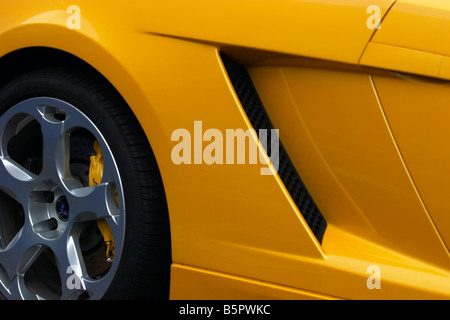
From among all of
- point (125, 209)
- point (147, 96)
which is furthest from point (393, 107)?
point (125, 209)

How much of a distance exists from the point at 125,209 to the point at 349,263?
2.12 feet

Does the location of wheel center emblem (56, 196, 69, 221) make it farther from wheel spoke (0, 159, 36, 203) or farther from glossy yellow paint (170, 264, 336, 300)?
glossy yellow paint (170, 264, 336, 300)

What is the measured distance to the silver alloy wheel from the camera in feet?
5.91

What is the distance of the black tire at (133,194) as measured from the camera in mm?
1742

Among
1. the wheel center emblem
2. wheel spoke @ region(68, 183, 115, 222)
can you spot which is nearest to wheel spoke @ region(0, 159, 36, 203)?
the wheel center emblem

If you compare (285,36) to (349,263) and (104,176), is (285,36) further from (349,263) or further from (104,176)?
(104,176)
